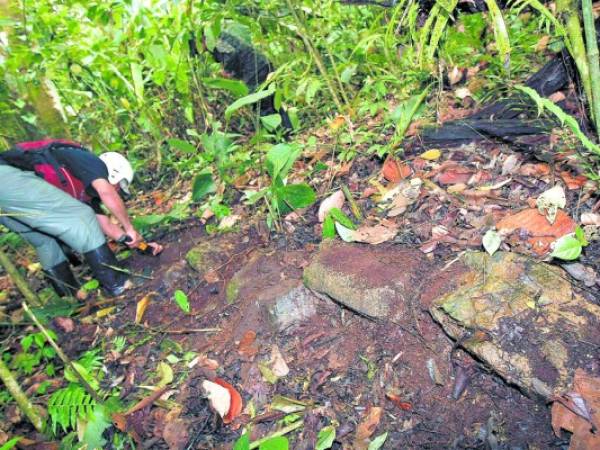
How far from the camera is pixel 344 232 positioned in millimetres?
2336

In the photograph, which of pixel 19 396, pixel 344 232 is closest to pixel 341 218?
pixel 344 232

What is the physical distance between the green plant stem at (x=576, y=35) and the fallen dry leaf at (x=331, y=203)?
1334mm

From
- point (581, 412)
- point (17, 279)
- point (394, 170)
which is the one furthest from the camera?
point (17, 279)

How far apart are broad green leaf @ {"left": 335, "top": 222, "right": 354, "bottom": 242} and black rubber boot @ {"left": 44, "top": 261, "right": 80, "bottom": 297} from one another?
2.71 metres

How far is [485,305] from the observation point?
1.67 metres

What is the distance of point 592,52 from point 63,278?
4.15 meters

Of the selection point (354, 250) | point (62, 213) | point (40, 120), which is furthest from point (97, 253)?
point (40, 120)

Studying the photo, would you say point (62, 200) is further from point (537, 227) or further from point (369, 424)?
point (537, 227)

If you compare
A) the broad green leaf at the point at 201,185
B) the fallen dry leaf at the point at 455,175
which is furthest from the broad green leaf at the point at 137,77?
the fallen dry leaf at the point at 455,175

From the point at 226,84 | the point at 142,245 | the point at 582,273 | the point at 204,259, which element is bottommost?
the point at 142,245

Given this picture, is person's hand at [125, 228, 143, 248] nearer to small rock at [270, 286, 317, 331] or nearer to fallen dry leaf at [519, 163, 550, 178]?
small rock at [270, 286, 317, 331]

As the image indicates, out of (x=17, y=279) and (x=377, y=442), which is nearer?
(x=377, y=442)

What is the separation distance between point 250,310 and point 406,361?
0.93 metres

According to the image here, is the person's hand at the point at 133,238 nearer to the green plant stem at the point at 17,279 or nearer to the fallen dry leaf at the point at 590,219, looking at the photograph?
the green plant stem at the point at 17,279
